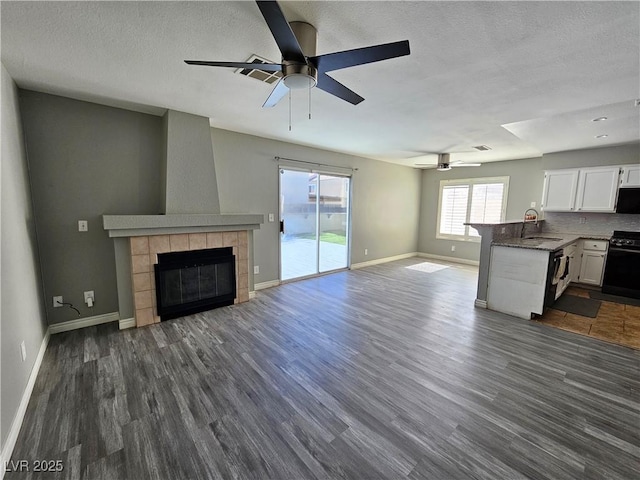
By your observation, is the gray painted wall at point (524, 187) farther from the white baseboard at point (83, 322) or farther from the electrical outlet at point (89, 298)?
the electrical outlet at point (89, 298)

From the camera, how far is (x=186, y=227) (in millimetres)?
3340

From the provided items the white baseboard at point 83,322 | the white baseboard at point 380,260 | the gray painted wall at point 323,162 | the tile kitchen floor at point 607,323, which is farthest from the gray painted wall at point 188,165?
the tile kitchen floor at point 607,323

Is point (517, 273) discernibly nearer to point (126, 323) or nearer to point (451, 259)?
point (451, 259)

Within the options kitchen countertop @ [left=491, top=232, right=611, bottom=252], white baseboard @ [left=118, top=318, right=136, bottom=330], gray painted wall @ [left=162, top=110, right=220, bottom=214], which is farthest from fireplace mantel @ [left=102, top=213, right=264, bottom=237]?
kitchen countertop @ [left=491, top=232, right=611, bottom=252]

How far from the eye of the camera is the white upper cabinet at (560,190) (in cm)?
485

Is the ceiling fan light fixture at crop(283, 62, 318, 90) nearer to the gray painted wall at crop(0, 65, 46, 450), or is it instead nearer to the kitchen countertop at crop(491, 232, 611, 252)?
the gray painted wall at crop(0, 65, 46, 450)

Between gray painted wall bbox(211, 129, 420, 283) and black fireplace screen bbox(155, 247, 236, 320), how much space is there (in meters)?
0.77

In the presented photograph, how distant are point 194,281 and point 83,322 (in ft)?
4.14

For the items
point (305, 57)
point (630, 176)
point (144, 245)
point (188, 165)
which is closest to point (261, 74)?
point (305, 57)

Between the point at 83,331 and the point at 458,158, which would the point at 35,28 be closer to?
the point at 83,331

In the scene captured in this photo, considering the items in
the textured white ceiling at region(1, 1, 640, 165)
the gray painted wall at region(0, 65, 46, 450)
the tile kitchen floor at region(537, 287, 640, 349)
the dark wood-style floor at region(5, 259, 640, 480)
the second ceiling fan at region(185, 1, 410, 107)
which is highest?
the textured white ceiling at region(1, 1, 640, 165)

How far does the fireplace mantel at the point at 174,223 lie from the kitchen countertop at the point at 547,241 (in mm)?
3615

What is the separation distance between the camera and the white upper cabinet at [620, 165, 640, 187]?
4.23 metres

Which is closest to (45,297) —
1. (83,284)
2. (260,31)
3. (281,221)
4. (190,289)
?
(83,284)
